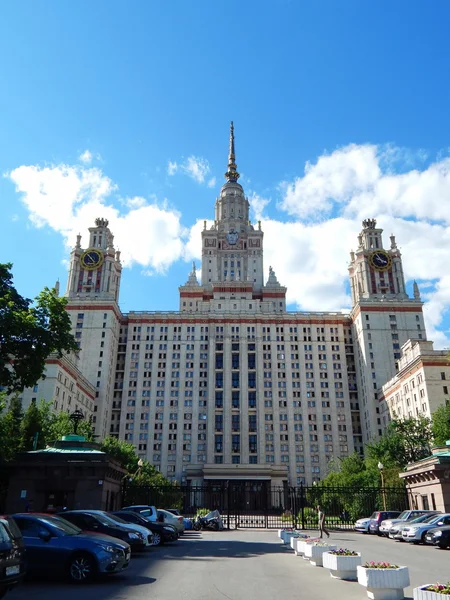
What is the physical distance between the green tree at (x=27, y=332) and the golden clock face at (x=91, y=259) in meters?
83.4

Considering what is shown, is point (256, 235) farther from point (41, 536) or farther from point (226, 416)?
point (41, 536)

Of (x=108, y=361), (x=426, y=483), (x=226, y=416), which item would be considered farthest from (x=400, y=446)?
(x=108, y=361)

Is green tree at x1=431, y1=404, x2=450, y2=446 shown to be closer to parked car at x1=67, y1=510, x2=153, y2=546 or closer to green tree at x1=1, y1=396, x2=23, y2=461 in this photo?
parked car at x1=67, y1=510, x2=153, y2=546

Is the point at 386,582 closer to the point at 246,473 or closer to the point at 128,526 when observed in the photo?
the point at 128,526

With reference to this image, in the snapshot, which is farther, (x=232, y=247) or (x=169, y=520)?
(x=232, y=247)

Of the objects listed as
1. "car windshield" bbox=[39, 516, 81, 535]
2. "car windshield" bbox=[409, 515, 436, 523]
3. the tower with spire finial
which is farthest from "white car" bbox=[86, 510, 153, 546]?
the tower with spire finial

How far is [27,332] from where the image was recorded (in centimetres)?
3030

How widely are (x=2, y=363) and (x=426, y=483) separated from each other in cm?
2904

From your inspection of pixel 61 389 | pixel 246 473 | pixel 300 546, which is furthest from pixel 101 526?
pixel 246 473

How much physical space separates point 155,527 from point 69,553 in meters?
12.0

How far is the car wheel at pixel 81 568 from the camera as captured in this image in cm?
1370

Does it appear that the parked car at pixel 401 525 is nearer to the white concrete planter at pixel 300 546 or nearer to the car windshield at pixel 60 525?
the white concrete planter at pixel 300 546

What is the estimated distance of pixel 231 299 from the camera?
12012 centimetres

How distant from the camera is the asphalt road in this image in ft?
38.9
